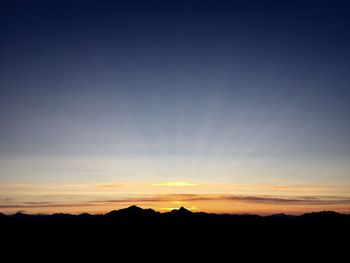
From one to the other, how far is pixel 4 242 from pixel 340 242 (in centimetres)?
19131

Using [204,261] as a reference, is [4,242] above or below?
above

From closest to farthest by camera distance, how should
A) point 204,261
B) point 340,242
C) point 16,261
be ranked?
point 16,261 → point 204,261 → point 340,242

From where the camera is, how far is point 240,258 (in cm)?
18550

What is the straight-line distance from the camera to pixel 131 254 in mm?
197500

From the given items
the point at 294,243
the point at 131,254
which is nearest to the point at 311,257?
the point at 294,243

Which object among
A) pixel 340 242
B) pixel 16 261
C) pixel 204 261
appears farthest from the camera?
pixel 340 242

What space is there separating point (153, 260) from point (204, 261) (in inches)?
1077

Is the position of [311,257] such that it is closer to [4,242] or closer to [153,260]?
[153,260]

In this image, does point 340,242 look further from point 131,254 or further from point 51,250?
point 51,250

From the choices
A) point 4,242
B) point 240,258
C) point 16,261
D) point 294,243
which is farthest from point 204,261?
point 4,242

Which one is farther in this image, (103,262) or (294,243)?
(294,243)

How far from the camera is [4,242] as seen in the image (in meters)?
199

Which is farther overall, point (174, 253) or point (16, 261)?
point (174, 253)

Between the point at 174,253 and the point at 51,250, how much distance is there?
6868 centimetres
